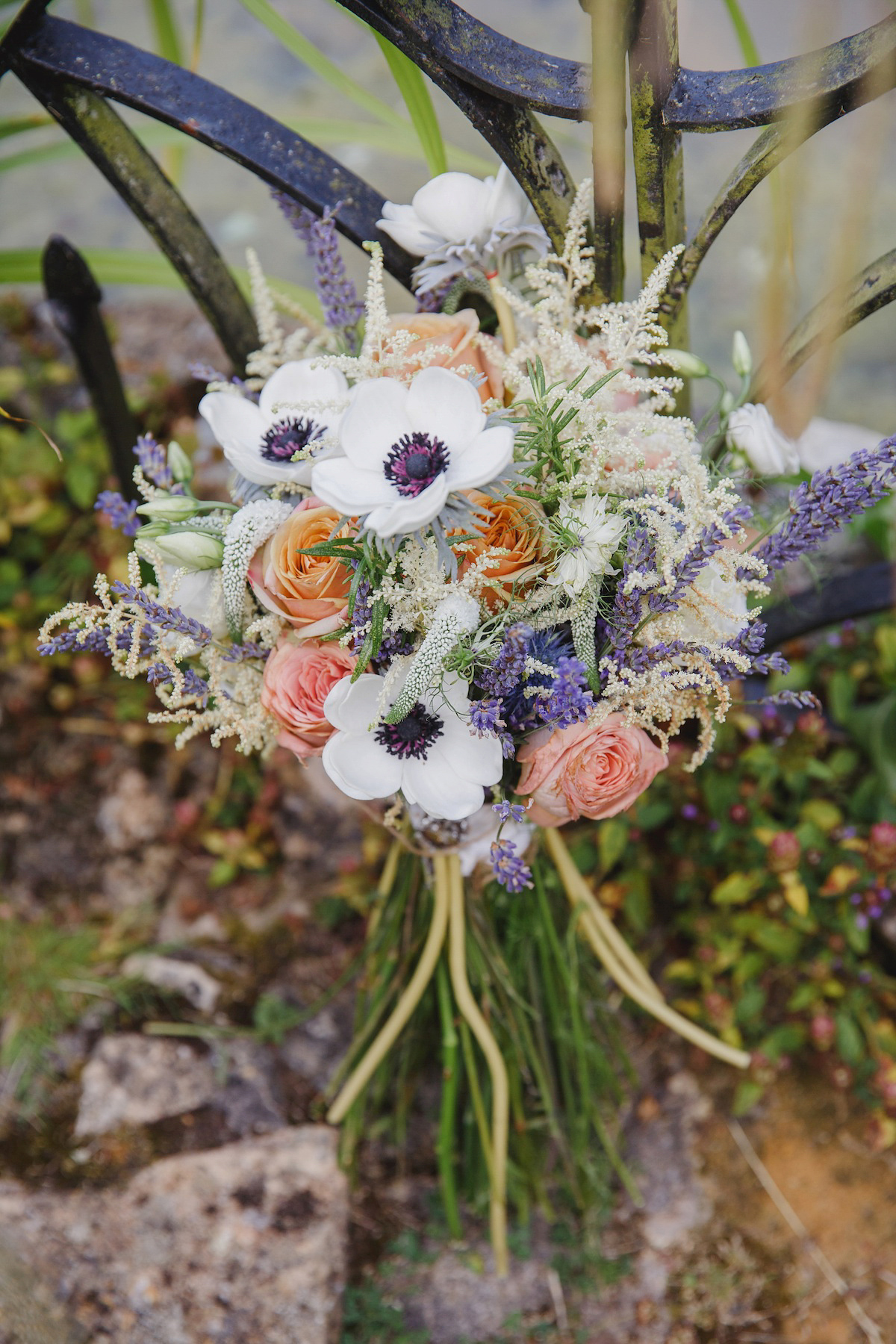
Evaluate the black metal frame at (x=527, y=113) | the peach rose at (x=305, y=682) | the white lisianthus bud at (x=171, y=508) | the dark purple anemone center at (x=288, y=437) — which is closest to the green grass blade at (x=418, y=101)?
the black metal frame at (x=527, y=113)

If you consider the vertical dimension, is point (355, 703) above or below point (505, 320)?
below

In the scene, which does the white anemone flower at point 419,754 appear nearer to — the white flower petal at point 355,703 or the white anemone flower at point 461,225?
the white flower petal at point 355,703

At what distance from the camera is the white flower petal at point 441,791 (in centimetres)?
76

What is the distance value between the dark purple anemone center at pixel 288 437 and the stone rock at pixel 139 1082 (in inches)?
38.7

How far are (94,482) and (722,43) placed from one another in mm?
1229

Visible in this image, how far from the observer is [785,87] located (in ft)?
2.50

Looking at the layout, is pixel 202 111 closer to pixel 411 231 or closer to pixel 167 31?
pixel 411 231

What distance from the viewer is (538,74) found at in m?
0.80

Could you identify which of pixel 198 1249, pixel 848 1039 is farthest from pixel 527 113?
pixel 198 1249

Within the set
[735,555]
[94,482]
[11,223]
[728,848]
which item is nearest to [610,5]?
[735,555]

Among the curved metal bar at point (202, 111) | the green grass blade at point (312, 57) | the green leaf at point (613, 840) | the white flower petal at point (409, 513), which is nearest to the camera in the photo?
the white flower petal at point (409, 513)

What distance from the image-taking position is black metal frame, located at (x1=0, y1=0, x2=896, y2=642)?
2.50ft

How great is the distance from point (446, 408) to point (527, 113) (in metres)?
0.36

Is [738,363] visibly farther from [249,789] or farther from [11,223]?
[11,223]
